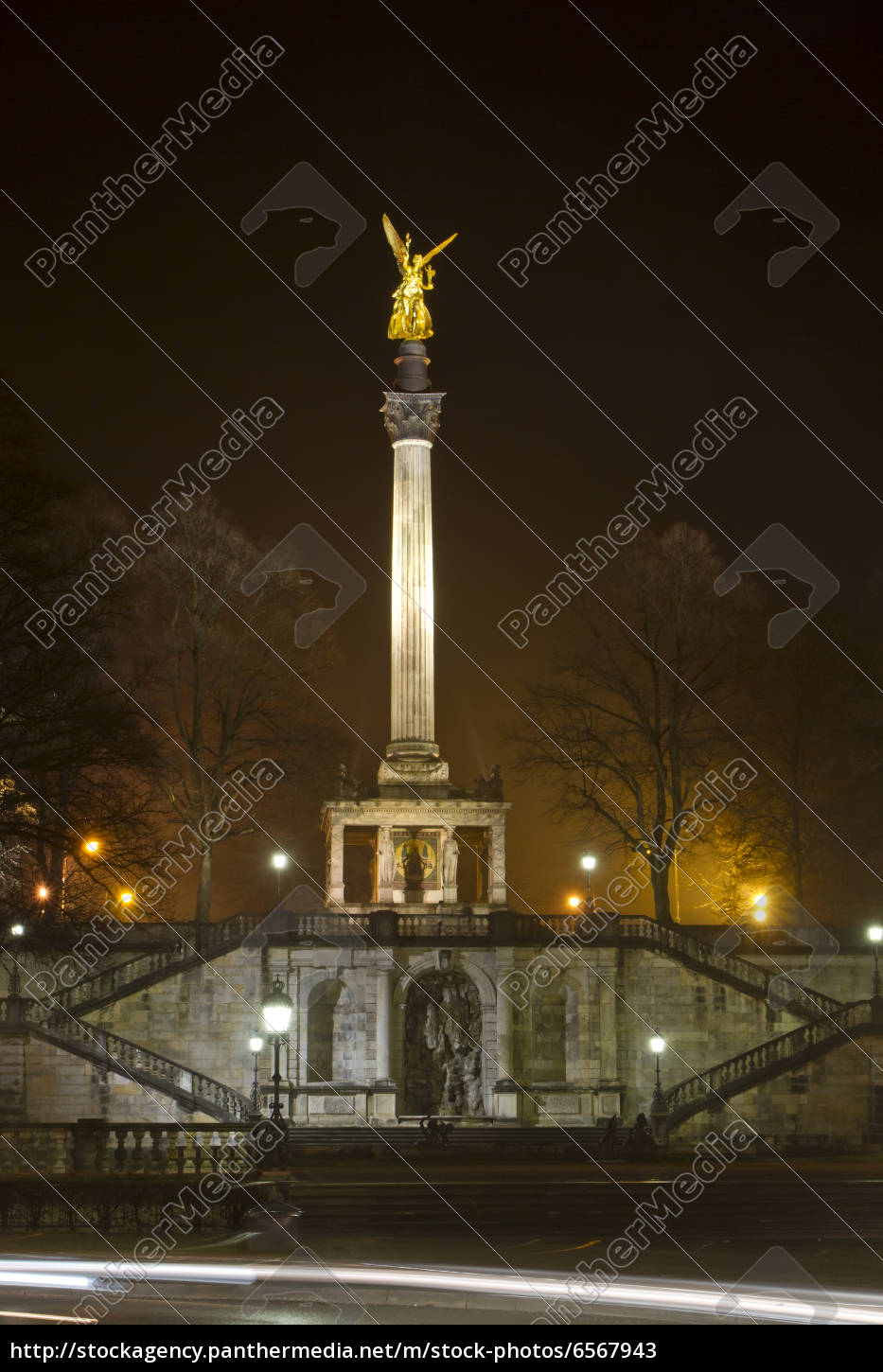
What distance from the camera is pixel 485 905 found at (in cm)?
4994

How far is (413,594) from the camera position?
173 ft

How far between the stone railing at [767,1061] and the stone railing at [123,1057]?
10.4 meters

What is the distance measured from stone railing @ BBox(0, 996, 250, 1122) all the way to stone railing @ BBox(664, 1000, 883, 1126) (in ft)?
34.2

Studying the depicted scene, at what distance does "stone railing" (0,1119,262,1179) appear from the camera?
89.0ft

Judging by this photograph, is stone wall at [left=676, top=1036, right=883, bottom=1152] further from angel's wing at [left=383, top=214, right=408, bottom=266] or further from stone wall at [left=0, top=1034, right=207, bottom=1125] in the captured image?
angel's wing at [left=383, top=214, right=408, bottom=266]

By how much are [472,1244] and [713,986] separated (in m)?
22.0

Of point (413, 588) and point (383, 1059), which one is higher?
point (413, 588)

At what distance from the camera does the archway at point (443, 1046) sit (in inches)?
1740

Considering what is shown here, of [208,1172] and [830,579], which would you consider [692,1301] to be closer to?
[208,1172]

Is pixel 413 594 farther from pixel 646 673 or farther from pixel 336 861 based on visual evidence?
pixel 336 861

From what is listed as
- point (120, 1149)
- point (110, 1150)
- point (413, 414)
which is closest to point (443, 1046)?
point (110, 1150)

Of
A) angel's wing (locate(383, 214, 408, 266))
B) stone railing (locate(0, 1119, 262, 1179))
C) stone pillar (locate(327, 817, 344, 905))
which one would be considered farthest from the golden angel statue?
stone railing (locate(0, 1119, 262, 1179))

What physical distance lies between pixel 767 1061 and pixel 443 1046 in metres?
8.45
